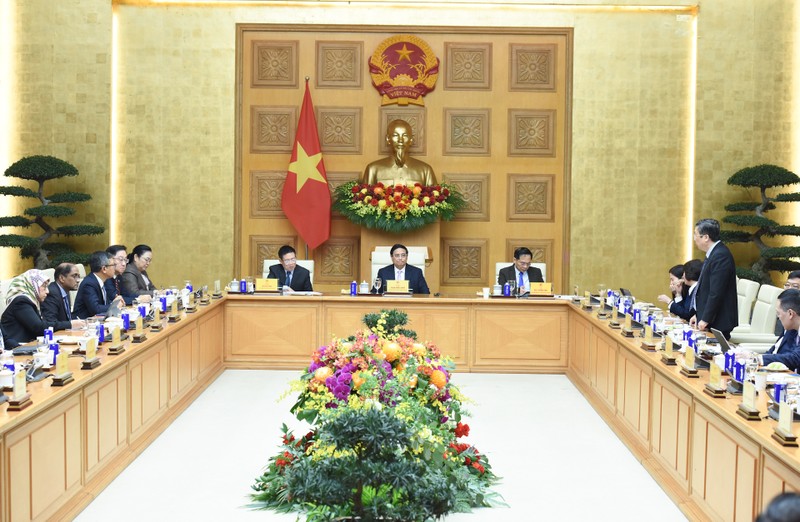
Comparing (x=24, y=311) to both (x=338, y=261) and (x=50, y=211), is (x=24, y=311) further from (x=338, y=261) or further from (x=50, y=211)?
(x=338, y=261)

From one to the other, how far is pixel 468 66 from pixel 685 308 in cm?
440

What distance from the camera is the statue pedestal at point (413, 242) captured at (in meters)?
10.2

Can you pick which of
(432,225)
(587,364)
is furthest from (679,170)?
(587,364)

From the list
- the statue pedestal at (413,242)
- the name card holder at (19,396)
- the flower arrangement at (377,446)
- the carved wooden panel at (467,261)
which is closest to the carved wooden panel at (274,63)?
the statue pedestal at (413,242)

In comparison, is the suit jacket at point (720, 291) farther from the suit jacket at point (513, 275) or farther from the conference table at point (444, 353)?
the suit jacket at point (513, 275)

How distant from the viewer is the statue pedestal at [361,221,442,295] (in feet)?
33.4

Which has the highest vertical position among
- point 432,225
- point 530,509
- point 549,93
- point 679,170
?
point 549,93

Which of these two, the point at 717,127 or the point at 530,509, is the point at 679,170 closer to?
the point at 717,127

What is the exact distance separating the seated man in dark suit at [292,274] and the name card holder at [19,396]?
4.84m

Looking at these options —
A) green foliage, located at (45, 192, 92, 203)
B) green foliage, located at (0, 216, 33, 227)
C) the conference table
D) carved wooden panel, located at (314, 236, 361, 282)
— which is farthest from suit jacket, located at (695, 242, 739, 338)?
green foliage, located at (0, 216, 33, 227)

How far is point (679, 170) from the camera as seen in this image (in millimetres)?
10672

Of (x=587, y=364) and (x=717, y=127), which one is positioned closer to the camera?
(x=587, y=364)

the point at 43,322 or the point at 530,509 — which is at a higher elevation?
the point at 43,322

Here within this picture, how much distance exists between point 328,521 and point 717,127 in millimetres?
8005
